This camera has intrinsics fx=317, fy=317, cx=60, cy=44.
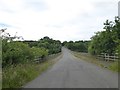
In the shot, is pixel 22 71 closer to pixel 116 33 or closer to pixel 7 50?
pixel 7 50

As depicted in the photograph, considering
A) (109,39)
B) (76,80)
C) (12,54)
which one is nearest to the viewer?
(76,80)

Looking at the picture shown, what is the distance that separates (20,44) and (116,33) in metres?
13.4

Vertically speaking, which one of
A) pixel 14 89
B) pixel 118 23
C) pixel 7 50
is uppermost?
pixel 118 23

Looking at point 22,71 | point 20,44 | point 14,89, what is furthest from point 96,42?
point 14,89

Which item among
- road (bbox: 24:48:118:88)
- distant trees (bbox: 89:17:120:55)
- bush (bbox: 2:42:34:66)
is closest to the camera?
road (bbox: 24:48:118:88)

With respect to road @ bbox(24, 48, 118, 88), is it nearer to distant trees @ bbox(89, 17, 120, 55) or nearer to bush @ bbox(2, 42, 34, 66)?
bush @ bbox(2, 42, 34, 66)

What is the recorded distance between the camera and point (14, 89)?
47.5 ft

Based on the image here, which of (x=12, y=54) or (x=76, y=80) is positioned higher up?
(x=12, y=54)

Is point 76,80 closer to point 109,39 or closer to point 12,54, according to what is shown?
point 12,54

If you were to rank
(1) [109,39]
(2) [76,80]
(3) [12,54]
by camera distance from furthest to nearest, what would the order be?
1. (1) [109,39]
2. (3) [12,54]
3. (2) [76,80]

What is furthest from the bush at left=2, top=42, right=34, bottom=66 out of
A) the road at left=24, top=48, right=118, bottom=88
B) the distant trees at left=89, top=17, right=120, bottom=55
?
the distant trees at left=89, top=17, right=120, bottom=55

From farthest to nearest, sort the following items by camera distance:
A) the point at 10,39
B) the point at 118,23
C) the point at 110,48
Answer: the point at 110,48
the point at 118,23
the point at 10,39

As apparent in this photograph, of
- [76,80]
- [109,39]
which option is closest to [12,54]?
[76,80]

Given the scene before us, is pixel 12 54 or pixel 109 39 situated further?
pixel 109 39
